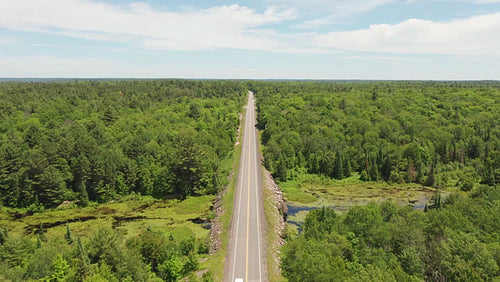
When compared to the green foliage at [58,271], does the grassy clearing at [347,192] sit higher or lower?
lower

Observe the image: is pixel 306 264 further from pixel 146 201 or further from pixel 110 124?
pixel 110 124

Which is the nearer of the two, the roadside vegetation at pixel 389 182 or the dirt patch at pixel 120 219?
the roadside vegetation at pixel 389 182

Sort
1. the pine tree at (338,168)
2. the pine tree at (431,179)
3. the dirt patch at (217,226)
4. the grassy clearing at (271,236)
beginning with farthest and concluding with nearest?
1. the pine tree at (338,168)
2. the pine tree at (431,179)
3. the dirt patch at (217,226)
4. the grassy clearing at (271,236)

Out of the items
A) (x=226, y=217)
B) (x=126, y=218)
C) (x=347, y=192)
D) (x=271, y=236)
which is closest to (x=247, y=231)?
(x=271, y=236)

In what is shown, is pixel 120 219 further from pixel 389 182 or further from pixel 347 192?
pixel 389 182

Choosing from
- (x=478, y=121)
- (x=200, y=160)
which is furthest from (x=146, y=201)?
(x=478, y=121)

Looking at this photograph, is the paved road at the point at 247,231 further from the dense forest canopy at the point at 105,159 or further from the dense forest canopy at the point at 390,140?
the dense forest canopy at the point at 390,140

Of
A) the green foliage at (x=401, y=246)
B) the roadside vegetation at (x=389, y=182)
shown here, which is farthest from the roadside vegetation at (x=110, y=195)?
the roadside vegetation at (x=389, y=182)
